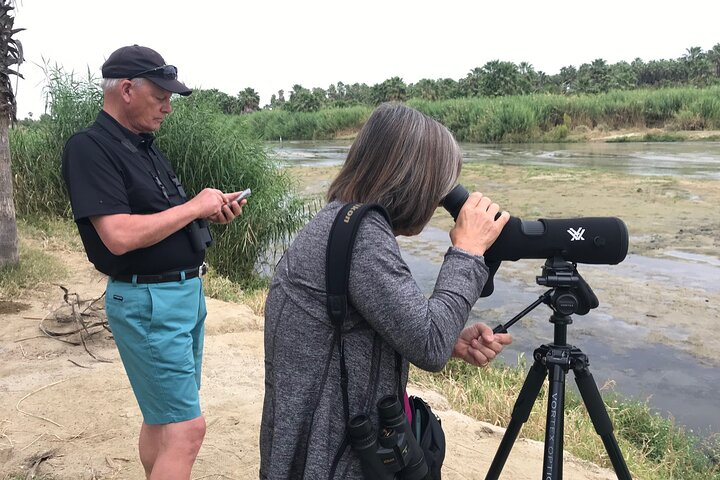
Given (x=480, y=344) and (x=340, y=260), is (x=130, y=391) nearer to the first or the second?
(x=480, y=344)

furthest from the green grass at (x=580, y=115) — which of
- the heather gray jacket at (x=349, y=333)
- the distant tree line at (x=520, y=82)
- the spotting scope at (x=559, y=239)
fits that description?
the heather gray jacket at (x=349, y=333)

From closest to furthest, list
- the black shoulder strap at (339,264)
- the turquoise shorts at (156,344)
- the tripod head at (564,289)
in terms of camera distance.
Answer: the black shoulder strap at (339,264)
the tripod head at (564,289)
the turquoise shorts at (156,344)

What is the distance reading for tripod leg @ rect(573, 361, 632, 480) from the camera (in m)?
1.87

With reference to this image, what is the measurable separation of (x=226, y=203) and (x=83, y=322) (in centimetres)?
308

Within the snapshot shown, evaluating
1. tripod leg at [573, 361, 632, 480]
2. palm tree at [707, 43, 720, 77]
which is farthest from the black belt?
palm tree at [707, 43, 720, 77]

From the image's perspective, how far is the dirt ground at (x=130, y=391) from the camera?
314 cm

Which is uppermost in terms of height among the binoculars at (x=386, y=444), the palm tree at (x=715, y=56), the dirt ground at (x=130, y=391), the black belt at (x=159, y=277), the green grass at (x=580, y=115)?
the palm tree at (x=715, y=56)

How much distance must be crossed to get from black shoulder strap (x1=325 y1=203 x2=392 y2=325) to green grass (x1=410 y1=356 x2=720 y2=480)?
2680mm

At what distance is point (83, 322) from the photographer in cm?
487

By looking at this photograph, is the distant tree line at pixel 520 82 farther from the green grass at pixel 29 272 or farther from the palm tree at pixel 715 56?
the green grass at pixel 29 272

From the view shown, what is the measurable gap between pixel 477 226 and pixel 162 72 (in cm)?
132

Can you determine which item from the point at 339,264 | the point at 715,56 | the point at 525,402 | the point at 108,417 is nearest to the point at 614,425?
the point at 525,402

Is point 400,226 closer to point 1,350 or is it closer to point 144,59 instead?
point 144,59

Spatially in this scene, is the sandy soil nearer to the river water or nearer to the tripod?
the tripod
